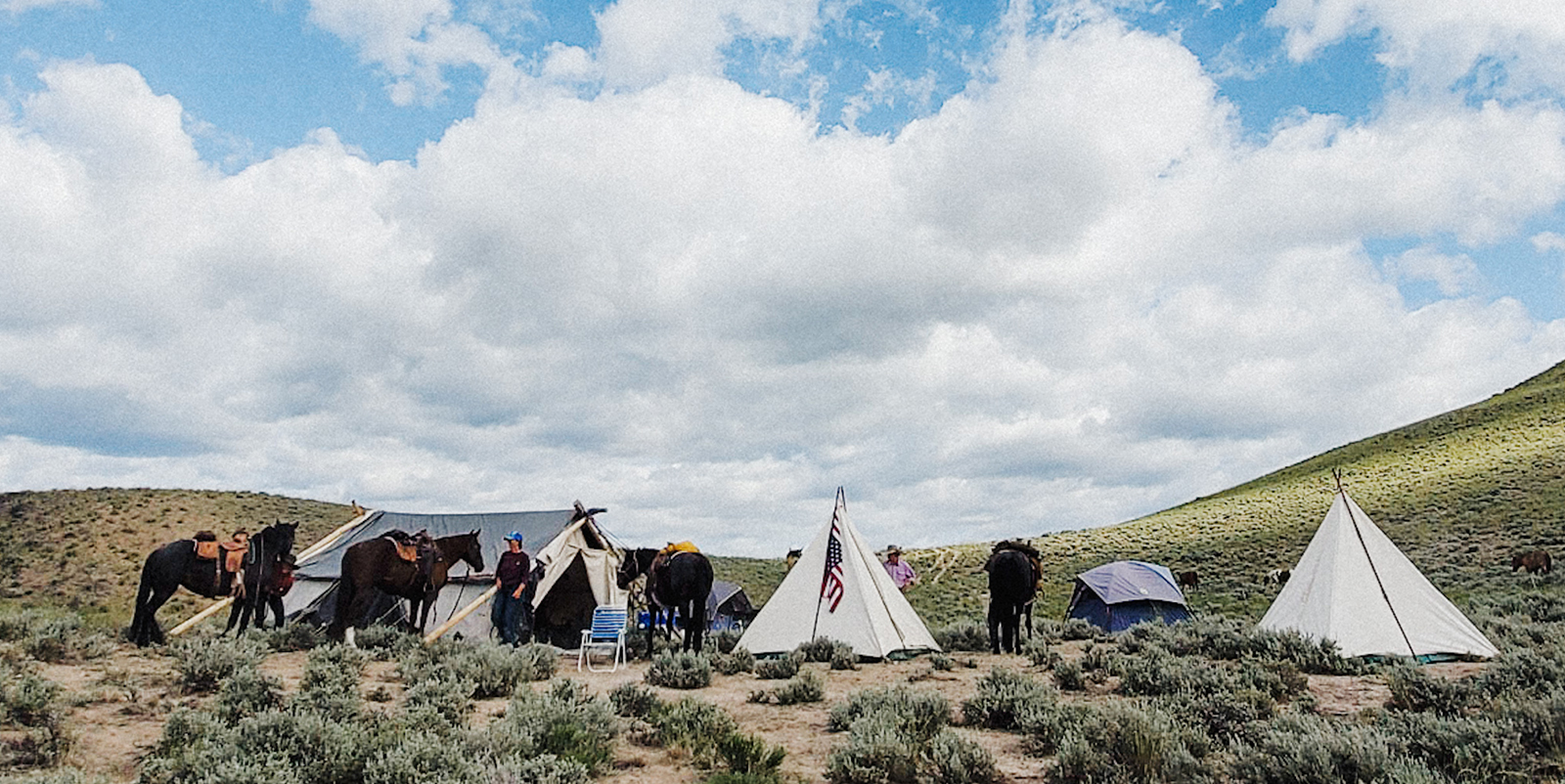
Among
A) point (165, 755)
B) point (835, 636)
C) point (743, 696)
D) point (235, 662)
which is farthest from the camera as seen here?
point (835, 636)

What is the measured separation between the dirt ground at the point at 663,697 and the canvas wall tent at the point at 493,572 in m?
3.13

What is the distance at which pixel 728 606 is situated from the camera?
30109mm

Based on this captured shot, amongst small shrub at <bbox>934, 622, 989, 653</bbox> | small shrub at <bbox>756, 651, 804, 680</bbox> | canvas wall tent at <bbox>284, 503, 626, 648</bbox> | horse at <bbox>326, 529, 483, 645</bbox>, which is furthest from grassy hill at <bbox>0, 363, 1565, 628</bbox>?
horse at <bbox>326, 529, 483, 645</bbox>

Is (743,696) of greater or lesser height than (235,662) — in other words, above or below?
below

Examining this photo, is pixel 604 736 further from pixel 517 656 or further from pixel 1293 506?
pixel 1293 506

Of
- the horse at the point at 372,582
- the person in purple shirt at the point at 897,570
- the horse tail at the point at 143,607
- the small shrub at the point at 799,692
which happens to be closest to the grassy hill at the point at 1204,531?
the person in purple shirt at the point at 897,570

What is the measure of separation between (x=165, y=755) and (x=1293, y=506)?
62.1m

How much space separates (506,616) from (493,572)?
1.65m

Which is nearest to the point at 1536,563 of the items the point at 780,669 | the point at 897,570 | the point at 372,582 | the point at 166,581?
the point at 897,570

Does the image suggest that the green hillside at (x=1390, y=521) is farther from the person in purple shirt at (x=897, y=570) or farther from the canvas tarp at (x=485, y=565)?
the canvas tarp at (x=485, y=565)

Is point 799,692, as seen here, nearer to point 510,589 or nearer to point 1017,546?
point 1017,546

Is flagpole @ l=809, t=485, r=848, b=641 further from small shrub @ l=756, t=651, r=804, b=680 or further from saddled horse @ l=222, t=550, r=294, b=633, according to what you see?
saddled horse @ l=222, t=550, r=294, b=633

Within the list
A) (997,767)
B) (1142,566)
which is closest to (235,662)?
(997,767)

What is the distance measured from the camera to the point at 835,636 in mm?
15344
